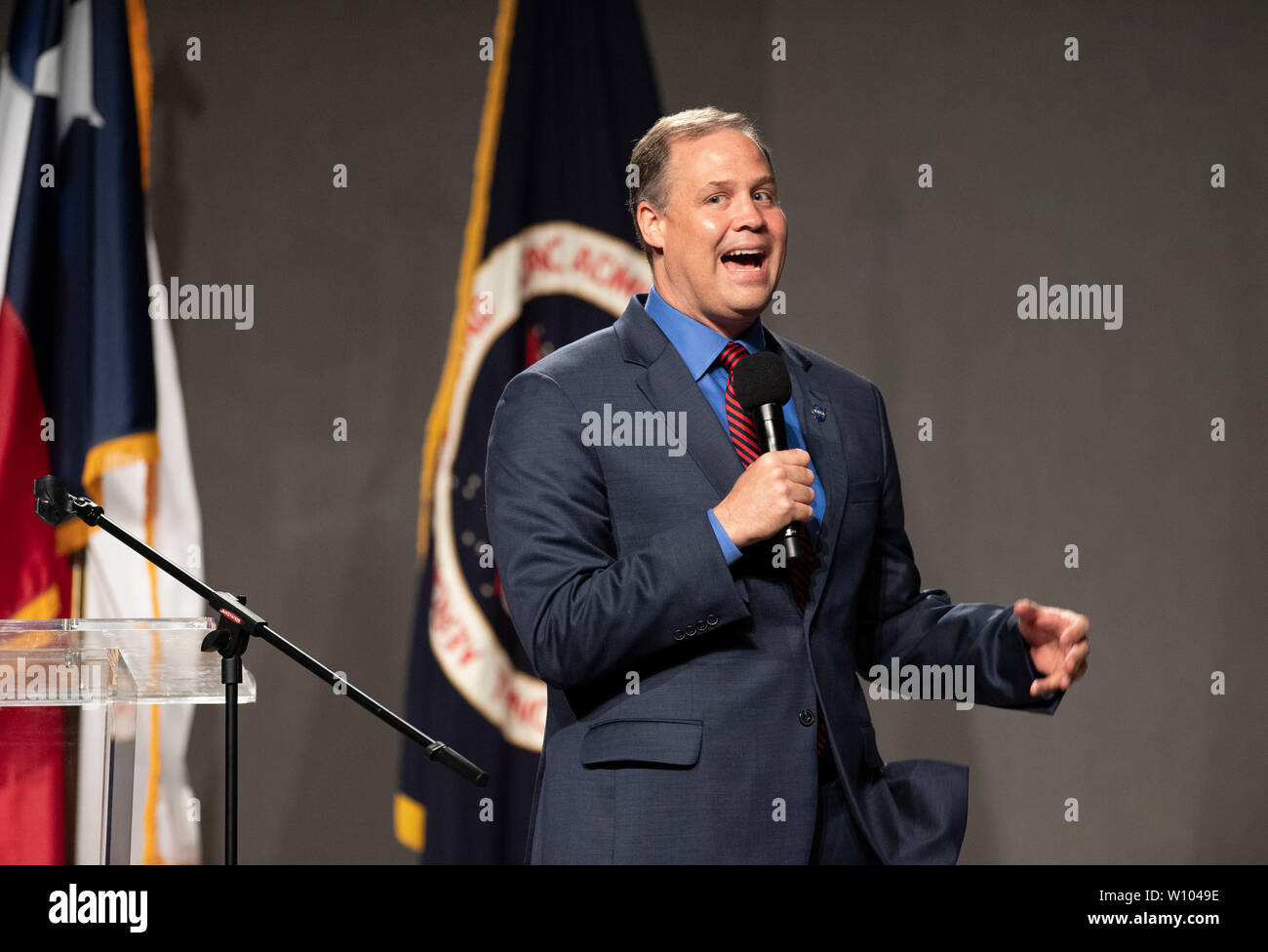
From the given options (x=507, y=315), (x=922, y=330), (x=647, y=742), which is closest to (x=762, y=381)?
(x=647, y=742)

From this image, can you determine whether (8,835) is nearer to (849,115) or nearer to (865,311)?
(865,311)

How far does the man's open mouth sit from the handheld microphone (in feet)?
0.42

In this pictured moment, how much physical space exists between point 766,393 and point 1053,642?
0.52 metres

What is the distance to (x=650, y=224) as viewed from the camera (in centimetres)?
183

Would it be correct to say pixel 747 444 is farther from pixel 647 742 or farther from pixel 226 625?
pixel 226 625

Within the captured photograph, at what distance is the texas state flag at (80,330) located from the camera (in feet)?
11.2

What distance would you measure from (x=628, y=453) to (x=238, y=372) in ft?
8.40

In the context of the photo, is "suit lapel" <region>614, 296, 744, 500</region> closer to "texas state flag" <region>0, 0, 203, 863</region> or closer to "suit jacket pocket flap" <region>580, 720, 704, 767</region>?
"suit jacket pocket flap" <region>580, 720, 704, 767</region>

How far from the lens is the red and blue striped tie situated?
5.36 ft

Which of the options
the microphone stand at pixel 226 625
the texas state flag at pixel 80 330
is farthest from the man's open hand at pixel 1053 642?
the texas state flag at pixel 80 330

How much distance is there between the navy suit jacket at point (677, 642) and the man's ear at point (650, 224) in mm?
122

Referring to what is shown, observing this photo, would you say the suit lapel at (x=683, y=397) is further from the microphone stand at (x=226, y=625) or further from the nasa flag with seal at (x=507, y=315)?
the nasa flag with seal at (x=507, y=315)

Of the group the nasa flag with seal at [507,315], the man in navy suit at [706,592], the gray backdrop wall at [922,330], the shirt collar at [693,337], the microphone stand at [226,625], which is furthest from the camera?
the gray backdrop wall at [922,330]
